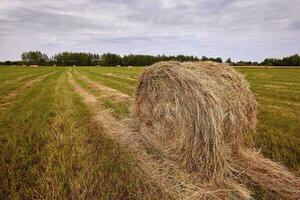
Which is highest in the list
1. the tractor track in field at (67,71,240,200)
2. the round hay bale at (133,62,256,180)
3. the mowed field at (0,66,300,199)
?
the round hay bale at (133,62,256,180)

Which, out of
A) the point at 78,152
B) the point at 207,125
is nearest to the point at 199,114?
the point at 207,125

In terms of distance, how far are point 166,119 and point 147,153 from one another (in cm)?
83

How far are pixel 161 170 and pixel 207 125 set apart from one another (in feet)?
3.69

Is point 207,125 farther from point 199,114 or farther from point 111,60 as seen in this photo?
point 111,60

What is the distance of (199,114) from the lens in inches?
173

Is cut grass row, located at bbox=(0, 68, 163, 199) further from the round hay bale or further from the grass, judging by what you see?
the grass

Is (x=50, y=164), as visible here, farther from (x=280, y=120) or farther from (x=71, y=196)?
(x=280, y=120)

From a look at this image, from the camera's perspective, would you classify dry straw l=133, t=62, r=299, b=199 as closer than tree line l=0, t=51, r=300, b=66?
Yes

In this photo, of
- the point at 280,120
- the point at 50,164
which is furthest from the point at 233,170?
the point at 280,120

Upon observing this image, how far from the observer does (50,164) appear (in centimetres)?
438

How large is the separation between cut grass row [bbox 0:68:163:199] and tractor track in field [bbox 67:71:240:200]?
0.68 feet

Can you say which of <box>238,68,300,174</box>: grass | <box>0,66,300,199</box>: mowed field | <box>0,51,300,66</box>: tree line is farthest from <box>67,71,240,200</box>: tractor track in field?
<box>0,51,300,66</box>: tree line

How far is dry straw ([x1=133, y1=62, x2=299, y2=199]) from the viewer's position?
4168mm

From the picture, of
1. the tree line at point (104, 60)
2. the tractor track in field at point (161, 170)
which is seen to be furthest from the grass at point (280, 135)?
the tree line at point (104, 60)
